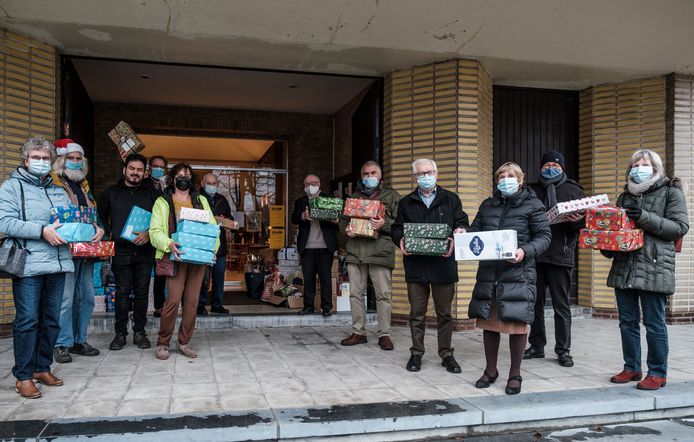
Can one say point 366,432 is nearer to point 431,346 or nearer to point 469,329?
point 431,346

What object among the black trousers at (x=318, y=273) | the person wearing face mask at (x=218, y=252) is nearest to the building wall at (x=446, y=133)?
the black trousers at (x=318, y=273)

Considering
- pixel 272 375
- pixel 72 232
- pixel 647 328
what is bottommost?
pixel 272 375

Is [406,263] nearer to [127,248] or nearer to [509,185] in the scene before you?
[509,185]

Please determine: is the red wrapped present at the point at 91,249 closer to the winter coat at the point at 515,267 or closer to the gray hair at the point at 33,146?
the gray hair at the point at 33,146

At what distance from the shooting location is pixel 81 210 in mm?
5160

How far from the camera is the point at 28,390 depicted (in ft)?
14.2

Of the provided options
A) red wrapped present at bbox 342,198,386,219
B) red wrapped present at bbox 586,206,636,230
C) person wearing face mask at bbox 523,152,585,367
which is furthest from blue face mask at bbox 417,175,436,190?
red wrapped present at bbox 586,206,636,230

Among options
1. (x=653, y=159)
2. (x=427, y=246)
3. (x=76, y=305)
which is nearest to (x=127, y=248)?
(x=76, y=305)

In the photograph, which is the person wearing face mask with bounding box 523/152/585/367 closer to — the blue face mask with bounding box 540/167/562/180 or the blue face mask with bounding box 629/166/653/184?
the blue face mask with bounding box 540/167/562/180

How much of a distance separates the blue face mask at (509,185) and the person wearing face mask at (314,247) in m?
3.29

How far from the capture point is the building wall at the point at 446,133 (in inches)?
307

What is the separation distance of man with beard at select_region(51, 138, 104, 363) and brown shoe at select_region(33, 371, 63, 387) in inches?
32.7

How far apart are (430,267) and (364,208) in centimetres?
103

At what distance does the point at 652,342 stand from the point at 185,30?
592 centimetres
